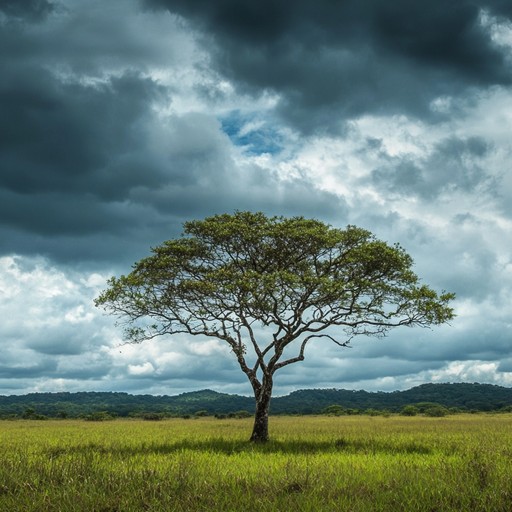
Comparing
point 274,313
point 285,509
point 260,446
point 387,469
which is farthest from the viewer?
point 274,313

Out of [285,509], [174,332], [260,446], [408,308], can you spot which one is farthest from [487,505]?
[174,332]

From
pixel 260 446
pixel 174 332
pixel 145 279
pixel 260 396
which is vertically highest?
pixel 145 279

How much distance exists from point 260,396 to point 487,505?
21271mm

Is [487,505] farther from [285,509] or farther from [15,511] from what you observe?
[15,511]

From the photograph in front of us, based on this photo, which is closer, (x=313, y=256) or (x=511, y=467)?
(x=511, y=467)

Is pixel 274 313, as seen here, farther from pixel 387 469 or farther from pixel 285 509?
pixel 285 509

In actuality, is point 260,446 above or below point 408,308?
below

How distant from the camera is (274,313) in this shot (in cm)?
3173

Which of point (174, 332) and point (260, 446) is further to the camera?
point (174, 332)

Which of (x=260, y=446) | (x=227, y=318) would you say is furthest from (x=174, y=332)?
(x=260, y=446)

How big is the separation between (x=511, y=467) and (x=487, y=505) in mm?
7276

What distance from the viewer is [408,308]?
106 feet

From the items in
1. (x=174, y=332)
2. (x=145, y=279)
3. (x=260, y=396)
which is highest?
(x=145, y=279)

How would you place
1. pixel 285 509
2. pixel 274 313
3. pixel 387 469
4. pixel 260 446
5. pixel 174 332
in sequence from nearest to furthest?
pixel 285 509, pixel 387 469, pixel 260 446, pixel 274 313, pixel 174 332
